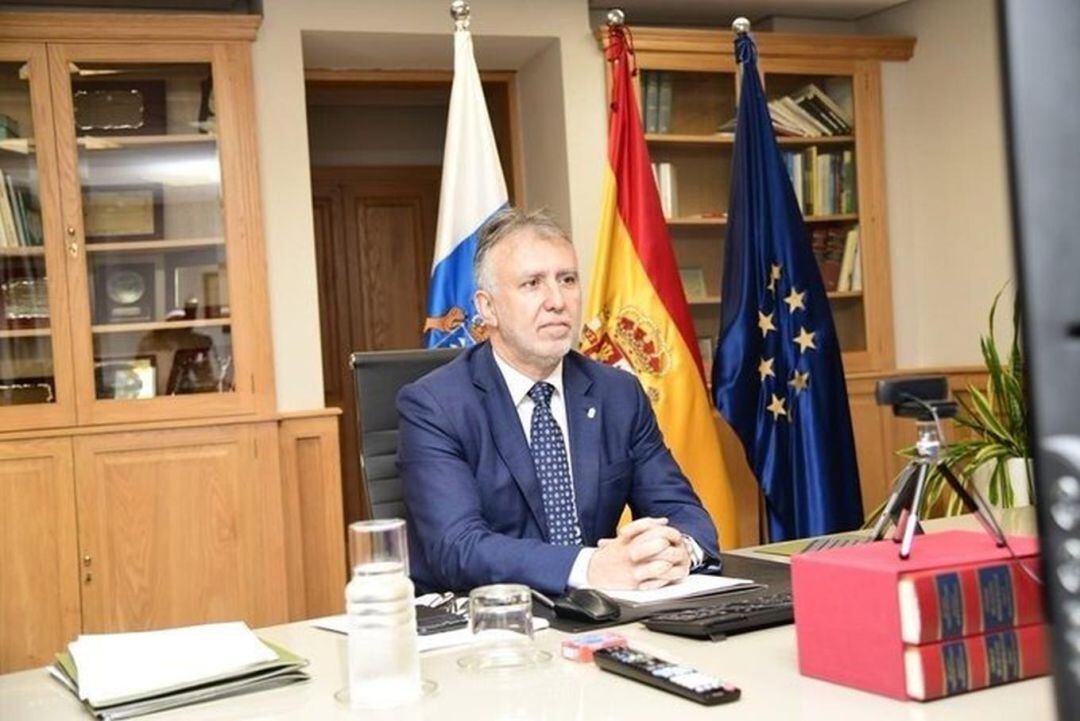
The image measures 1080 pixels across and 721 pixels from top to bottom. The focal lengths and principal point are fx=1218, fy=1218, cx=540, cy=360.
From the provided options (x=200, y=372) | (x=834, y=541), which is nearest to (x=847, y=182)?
(x=200, y=372)

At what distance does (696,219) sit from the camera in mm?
4336

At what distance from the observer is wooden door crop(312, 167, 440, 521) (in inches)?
223

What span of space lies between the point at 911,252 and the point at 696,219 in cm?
91

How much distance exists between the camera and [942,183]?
4523 millimetres

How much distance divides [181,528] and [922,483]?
2.92 meters

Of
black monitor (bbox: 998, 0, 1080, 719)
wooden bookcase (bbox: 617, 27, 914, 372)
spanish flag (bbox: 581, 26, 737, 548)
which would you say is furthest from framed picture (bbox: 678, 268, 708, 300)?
black monitor (bbox: 998, 0, 1080, 719)

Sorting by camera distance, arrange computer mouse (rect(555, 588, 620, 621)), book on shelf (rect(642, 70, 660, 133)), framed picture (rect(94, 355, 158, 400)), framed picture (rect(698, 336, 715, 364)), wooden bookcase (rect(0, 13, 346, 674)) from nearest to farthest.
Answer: computer mouse (rect(555, 588, 620, 621)), wooden bookcase (rect(0, 13, 346, 674)), framed picture (rect(94, 355, 158, 400)), book on shelf (rect(642, 70, 660, 133)), framed picture (rect(698, 336, 715, 364))

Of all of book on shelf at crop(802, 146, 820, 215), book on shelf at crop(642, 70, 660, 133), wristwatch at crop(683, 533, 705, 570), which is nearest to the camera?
wristwatch at crop(683, 533, 705, 570)

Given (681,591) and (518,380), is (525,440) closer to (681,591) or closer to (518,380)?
(518,380)

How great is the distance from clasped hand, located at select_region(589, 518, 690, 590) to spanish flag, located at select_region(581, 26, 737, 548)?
6.36ft

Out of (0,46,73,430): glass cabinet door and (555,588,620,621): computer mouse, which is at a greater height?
(0,46,73,430): glass cabinet door

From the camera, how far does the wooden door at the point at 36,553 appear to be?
137 inches

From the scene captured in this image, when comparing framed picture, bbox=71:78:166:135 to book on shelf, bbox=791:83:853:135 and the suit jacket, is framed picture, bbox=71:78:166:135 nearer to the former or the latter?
the suit jacket

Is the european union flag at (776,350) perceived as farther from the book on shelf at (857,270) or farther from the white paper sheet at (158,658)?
the white paper sheet at (158,658)
